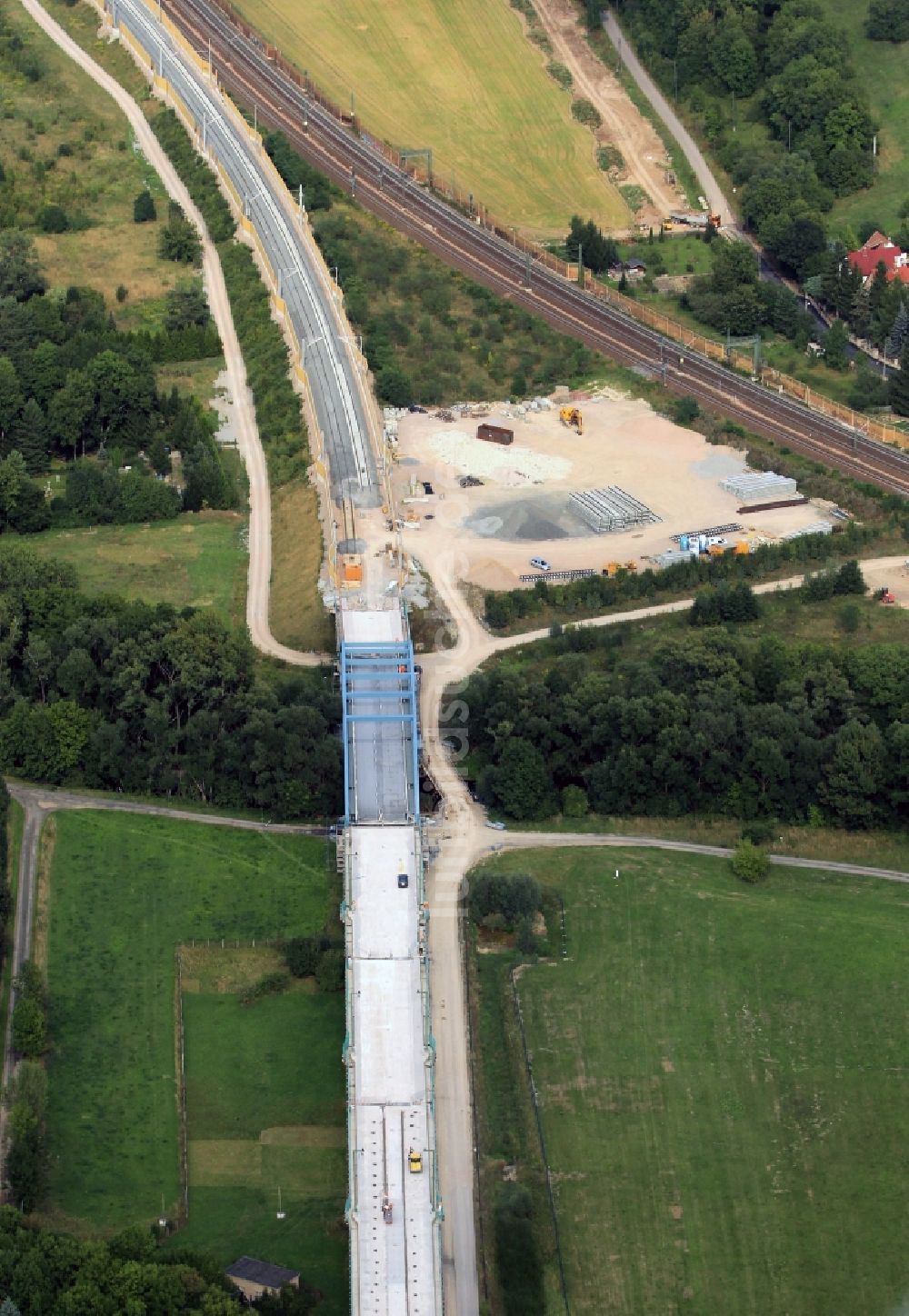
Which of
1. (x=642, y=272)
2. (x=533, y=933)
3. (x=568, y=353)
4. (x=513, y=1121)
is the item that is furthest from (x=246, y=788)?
(x=642, y=272)

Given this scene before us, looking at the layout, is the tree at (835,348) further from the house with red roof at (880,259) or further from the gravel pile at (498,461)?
the gravel pile at (498,461)

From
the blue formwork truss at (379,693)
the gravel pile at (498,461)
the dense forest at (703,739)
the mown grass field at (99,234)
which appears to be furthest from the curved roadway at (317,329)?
the dense forest at (703,739)

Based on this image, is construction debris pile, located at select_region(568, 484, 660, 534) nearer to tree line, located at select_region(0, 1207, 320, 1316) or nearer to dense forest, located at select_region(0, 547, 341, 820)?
dense forest, located at select_region(0, 547, 341, 820)

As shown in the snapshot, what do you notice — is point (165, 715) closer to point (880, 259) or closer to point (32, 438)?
point (32, 438)

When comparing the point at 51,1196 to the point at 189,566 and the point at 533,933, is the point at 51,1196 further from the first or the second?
the point at 189,566

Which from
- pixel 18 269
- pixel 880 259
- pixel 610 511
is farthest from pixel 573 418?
pixel 18 269

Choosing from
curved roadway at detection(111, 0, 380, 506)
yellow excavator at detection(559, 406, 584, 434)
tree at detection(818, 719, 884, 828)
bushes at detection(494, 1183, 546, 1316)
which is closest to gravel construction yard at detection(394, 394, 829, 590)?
yellow excavator at detection(559, 406, 584, 434)

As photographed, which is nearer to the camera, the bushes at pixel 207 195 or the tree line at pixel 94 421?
the tree line at pixel 94 421
